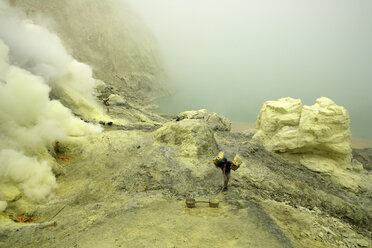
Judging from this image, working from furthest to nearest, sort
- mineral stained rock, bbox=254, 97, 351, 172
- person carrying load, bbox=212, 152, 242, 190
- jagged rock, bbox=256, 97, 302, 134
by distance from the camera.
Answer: jagged rock, bbox=256, 97, 302, 134, mineral stained rock, bbox=254, 97, 351, 172, person carrying load, bbox=212, 152, 242, 190

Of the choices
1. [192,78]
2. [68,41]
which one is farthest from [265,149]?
[192,78]

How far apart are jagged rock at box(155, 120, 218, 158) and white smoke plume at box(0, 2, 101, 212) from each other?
3051mm

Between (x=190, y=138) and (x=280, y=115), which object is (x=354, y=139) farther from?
(x=190, y=138)

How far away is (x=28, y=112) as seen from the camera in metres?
7.37

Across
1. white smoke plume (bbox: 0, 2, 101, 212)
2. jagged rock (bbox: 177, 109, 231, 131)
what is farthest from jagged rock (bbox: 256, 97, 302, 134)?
white smoke plume (bbox: 0, 2, 101, 212)

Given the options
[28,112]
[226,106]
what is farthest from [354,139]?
[28,112]

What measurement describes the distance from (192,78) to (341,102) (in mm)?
31313

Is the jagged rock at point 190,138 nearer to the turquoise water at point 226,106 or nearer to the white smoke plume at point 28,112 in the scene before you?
the white smoke plume at point 28,112

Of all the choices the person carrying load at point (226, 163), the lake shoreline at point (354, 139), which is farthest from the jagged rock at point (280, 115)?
the lake shoreline at point (354, 139)

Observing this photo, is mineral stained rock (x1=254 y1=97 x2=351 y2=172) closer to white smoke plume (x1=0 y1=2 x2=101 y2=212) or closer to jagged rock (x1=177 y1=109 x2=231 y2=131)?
jagged rock (x1=177 y1=109 x2=231 y2=131)

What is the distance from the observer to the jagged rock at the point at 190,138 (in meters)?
8.91

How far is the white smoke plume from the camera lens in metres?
5.99

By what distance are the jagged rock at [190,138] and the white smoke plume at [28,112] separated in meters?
3.05

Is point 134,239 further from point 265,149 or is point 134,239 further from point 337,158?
point 337,158
